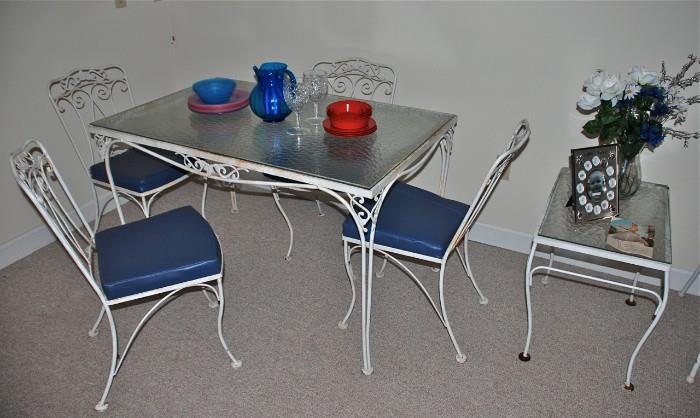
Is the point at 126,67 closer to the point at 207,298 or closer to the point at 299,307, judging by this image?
the point at 207,298

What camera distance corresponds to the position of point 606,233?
1865mm

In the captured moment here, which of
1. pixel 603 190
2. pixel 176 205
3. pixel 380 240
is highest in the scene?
pixel 603 190

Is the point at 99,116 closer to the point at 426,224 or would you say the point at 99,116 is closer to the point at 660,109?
the point at 426,224

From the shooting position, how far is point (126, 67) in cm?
300

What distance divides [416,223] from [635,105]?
0.93 meters

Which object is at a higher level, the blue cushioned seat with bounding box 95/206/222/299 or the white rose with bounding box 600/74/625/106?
the white rose with bounding box 600/74/625/106

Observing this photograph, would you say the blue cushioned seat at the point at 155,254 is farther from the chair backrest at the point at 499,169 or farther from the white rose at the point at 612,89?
the white rose at the point at 612,89

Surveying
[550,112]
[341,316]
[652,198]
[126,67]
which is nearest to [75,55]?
[126,67]

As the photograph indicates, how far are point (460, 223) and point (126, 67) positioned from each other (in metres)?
2.24

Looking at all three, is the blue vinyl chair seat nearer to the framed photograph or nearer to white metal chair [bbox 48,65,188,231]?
white metal chair [bbox 48,65,188,231]

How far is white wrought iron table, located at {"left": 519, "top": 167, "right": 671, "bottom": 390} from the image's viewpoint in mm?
1750

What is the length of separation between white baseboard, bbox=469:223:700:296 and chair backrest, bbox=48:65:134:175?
211 cm

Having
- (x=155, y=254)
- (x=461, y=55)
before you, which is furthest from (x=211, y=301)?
(x=461, y=55)

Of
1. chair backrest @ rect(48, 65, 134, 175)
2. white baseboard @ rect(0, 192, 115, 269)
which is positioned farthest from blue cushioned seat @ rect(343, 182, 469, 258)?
white baseboard @ rect(0, 192, 115, 269)
